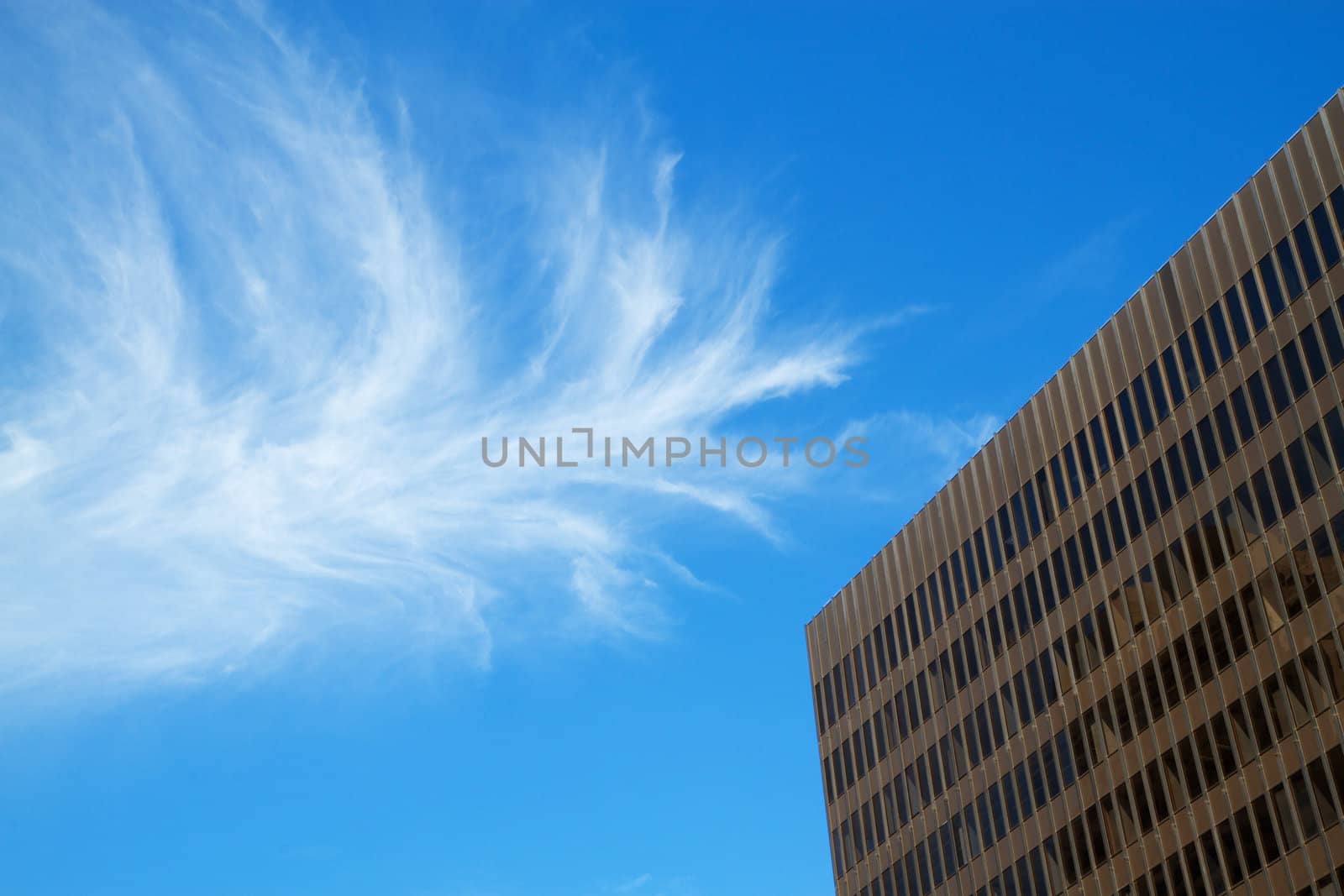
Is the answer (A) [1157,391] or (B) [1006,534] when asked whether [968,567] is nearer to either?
(B) [1006,534]

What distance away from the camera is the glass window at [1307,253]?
5816 centimetres

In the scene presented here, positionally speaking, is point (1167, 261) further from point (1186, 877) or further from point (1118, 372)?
point (1186, 877)

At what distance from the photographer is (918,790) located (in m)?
80.9

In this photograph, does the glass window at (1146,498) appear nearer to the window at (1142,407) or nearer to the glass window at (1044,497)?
the window at (1142,407)

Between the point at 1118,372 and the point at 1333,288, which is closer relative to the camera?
the point at 1333,288

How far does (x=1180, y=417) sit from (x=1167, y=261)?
22.2ft

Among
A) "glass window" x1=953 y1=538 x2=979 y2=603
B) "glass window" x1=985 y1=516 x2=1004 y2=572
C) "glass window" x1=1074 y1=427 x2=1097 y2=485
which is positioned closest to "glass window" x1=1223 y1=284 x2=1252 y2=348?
"glass window" x1=1074 y1=427 x2=1097 y2=485

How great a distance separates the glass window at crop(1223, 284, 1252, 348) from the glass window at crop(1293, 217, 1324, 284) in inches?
135

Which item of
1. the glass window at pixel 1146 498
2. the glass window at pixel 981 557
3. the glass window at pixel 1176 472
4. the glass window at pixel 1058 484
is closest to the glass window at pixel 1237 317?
the glass window at pixel 1176 472

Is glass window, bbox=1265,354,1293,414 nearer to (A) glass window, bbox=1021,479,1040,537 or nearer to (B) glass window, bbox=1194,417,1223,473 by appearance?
(B) glass window, bbox=1194,417,1223,473

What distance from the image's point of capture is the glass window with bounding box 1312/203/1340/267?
188ft

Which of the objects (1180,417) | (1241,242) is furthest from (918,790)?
(1241,242)

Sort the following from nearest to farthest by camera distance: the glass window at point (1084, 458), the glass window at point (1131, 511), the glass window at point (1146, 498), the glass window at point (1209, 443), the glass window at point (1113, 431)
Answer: the glass window at point (1209, 443) → the glass window at point (1146, 498) → the glass window at point (1131, 511) → the glass window at point (1113, 431) → the glass window at point (1084, 458)

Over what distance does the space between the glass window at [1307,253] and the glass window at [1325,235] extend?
37cm
